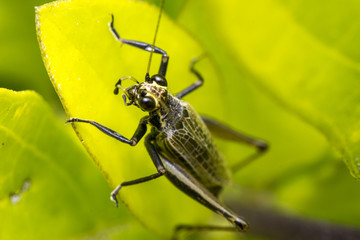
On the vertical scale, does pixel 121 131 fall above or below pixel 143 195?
above

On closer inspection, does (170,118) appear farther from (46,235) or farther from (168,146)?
(46,235)

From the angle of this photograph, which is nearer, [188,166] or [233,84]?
[233,84]

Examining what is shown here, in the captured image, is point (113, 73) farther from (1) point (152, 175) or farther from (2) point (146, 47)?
(1) point (152, 175)

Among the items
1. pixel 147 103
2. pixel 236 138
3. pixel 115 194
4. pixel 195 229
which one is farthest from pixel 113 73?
pixel 236 138

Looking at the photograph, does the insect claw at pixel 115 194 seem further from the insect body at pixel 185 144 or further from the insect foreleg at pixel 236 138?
the insect foreleg at pixel 236 138

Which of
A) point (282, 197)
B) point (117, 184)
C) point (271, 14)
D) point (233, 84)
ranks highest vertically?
point (271, 14)

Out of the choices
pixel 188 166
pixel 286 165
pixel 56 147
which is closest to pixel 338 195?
pixel 286 165

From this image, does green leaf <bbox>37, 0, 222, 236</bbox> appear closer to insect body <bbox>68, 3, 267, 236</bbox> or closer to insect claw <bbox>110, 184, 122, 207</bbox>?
insect claw <bbox>110, 184, 122, 207</bbox>
